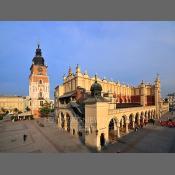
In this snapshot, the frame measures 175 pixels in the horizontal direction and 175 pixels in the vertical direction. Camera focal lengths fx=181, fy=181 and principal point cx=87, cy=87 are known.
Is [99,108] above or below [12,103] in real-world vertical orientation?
above

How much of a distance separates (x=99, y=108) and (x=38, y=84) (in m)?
41.2

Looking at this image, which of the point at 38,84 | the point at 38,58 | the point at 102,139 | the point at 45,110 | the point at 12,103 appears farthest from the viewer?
the point at 12,103

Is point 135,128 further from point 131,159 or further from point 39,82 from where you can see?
point 39,82

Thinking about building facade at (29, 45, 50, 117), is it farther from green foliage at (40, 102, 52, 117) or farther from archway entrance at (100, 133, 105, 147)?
archway entrance at (100, 133, 105, 147)

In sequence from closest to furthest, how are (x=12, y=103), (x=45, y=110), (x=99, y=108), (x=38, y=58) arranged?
(x=99, y=108) → (x=45, y=110) → (x=38, y=58) → (x=12, y=103)

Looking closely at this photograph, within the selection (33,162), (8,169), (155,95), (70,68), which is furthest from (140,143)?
(155,95)

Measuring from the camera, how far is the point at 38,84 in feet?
182

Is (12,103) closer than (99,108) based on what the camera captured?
No

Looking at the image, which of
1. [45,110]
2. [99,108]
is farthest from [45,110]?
[99,108]

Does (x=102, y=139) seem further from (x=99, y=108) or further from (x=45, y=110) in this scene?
(x=45, y=110)

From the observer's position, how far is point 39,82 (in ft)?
182

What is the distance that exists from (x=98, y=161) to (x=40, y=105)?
44.2 metres

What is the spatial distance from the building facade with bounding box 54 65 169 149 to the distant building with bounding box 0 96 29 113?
1507 inches

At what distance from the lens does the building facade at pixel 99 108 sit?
58.8ft
